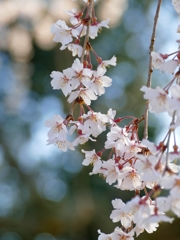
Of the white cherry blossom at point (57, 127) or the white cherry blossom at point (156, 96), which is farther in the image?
the white cherry blossom at point (57, 127)

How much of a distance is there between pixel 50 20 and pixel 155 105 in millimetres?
4003

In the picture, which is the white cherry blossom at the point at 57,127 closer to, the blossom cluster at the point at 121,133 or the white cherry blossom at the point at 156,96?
the blossom cluster at the point at 121,133

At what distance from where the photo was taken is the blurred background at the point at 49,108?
174 inches

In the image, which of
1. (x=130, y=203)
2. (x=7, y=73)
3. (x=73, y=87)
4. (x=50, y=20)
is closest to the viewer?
(x=130, y=203)

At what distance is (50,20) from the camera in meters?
4.56

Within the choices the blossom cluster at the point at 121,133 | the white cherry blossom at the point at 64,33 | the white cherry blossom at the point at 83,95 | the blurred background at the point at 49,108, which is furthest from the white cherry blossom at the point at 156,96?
the blurred background at the point at 49,108

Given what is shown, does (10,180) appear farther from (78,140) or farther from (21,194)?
(78,140)

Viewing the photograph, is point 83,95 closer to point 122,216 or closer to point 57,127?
point 57,127

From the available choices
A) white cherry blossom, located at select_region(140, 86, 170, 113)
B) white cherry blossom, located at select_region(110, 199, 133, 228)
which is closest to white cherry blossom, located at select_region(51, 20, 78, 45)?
white cherry blossom, located at select_region(140, 86, 170, 113)

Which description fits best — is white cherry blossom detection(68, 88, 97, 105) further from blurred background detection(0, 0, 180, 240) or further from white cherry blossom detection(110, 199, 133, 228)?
blurred background detection(0, 0, 180, 240)

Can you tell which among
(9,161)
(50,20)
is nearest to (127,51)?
(50,20)

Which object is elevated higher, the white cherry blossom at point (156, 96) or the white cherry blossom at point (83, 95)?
the white cherry blossom at point (83, 95)

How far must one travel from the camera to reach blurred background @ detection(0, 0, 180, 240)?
441 cm

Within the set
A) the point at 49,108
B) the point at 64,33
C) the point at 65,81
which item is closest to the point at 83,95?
the point at 65,81
